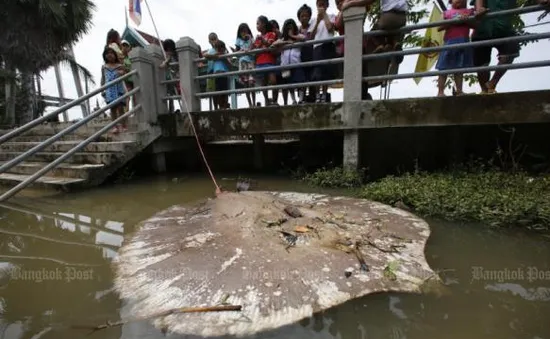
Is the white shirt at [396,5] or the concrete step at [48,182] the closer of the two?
the white shirt at [396,5]

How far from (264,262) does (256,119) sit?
12.2ft

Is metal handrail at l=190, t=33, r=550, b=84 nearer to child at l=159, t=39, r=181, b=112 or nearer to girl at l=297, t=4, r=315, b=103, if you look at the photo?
girl at l=297, t=4, r=315, b=103

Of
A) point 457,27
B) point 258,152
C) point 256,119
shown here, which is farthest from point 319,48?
point 258,152

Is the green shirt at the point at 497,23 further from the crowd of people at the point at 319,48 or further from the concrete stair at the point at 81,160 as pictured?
the concrete stair at the point at 81,160

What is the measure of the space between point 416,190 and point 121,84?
599cm

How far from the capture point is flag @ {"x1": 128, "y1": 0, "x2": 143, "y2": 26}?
6.75 metres

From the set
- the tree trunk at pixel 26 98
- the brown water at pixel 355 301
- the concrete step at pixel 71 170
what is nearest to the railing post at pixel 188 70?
the concrete step at pixel 71 170

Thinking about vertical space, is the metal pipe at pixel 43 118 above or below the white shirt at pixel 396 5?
below

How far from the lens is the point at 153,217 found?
3.68 m

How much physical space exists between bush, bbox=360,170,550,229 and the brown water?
A: 0.24m

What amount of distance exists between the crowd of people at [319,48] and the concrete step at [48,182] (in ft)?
5.20

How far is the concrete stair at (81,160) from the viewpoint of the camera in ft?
17.0

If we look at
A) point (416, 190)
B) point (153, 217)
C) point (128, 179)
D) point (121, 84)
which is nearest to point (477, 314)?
point (416, 190)

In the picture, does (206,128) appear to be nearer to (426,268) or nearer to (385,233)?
(385,233)
